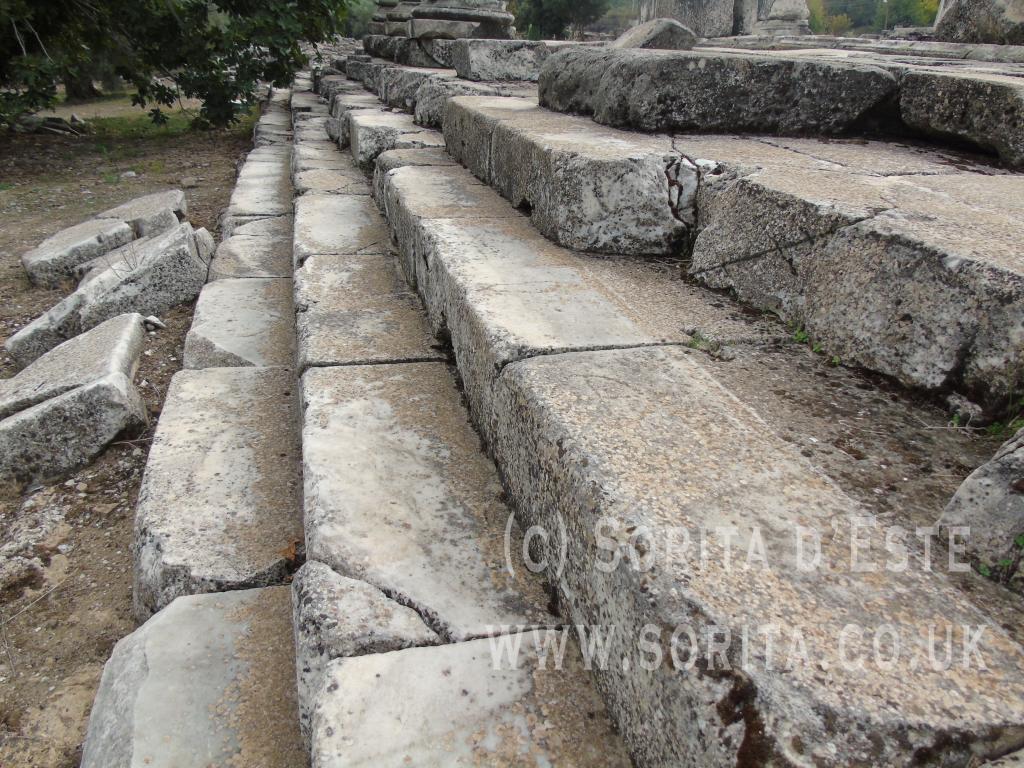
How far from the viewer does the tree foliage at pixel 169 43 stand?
22.4 feet

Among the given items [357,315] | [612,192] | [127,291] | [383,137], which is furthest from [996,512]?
[383,137]

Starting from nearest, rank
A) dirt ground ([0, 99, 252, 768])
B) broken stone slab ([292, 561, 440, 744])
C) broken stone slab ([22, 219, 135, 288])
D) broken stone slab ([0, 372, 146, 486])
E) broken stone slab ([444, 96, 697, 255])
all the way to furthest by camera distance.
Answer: broken stone slab ([292, 561, 440, 744]), dirt ground ([0, 99, 252, 768]), broken stone slab ([444, 96, 697, 255]), broken stone slab ([0, 372, 146, 486]), broken stone slab ([22, 219, 135, 288])

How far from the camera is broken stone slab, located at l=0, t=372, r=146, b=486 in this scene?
2469 mm

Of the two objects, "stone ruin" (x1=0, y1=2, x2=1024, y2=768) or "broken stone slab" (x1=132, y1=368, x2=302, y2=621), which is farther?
"broken stone slab" (x1=132, y1=368, x2=302, y2=621)

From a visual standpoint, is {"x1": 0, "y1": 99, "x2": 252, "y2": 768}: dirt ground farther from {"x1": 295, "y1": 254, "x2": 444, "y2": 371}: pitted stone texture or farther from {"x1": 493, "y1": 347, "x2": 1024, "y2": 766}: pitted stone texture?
{"x1": 493, "y1": 347, "x2": 1024, "y2": 766}: pitted stone texture

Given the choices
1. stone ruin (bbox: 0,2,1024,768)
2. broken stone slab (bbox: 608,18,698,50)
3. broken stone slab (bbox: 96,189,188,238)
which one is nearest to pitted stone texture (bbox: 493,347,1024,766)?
stone ruin (bbox: 0,2,1024,768)

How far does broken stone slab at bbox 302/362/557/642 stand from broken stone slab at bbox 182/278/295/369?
791 millimetres

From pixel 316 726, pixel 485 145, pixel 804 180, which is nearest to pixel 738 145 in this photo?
pixel 804 180

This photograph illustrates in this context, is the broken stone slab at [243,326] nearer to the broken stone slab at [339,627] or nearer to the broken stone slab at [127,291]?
the broken stone slab at [127,291]

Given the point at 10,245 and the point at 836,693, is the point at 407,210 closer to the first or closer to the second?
the point at 836,693

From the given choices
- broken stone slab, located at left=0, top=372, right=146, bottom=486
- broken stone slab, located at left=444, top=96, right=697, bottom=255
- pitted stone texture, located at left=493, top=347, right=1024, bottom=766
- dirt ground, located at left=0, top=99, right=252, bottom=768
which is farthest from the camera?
broken stone slab, located at left=0, top=372, right=146, bottom=486

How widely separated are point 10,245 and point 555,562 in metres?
5.41

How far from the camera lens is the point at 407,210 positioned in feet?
9.71

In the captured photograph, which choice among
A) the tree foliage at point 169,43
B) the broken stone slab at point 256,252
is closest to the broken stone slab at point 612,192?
the broken stone slab at point 256,252
